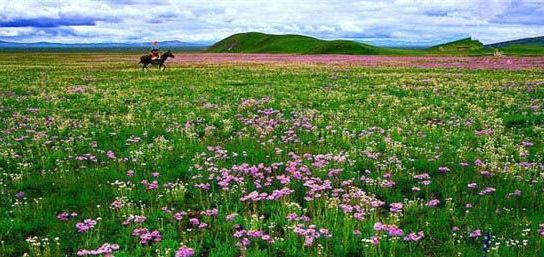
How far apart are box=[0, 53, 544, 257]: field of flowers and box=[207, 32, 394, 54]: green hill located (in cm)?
9532

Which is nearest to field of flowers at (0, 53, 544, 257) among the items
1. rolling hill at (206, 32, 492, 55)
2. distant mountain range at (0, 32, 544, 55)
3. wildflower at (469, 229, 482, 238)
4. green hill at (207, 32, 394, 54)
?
wildflower at (469, 229, 482, 238)

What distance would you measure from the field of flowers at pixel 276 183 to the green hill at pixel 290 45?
95315 mm

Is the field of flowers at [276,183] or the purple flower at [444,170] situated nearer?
the field of flowers at [276,183]

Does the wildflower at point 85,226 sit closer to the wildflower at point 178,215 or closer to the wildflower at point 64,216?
the wildflower at point 64,216

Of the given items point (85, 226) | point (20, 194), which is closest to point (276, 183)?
point (85, 226)

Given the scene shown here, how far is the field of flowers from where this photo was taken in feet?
24.6

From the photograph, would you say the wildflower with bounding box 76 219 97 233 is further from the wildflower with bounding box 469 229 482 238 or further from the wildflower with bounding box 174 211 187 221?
the wildflower with bounding box 469 229 482 238

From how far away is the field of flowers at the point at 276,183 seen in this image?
7512 millimetres

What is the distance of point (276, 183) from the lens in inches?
409

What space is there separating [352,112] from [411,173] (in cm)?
949

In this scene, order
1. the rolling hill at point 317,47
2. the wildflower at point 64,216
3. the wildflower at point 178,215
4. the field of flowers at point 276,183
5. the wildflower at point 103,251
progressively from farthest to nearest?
the rolling hill at point 317,47 < the wildflower at point 64,216 < the wildflower at point 178,215 < the field of flowers at point 276,183 < the wildflower at point 103,251

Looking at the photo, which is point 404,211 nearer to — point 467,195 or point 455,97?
point 467,195

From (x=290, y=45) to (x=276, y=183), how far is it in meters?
139

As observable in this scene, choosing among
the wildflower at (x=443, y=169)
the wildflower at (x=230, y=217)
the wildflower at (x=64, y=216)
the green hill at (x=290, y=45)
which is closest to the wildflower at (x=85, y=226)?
the wildflower at (x=64, y=216)
